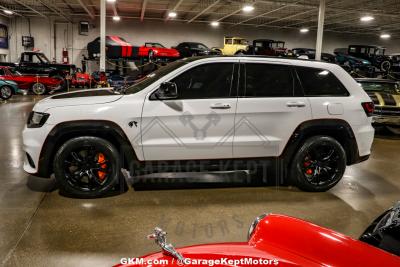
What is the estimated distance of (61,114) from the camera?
4.05 m

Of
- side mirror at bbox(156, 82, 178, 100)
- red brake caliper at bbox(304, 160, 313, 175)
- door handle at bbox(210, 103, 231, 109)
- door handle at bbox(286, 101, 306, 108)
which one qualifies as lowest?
red brake caliper at bbox(304, 160, 313, 175)

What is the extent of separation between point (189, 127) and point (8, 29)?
26.1m

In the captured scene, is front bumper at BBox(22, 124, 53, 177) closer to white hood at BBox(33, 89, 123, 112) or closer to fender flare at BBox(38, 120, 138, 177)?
fender flare at BBox(38, 120, 138, 177)

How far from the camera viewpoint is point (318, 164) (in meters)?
4.69

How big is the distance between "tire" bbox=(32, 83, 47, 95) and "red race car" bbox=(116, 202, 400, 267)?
687 inches

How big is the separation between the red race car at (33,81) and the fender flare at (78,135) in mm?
13854

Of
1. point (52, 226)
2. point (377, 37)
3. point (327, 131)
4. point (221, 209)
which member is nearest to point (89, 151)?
point (52, 226)

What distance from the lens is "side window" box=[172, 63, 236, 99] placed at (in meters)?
4.32

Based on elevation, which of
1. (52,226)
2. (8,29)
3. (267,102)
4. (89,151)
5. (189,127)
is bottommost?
(52,226)

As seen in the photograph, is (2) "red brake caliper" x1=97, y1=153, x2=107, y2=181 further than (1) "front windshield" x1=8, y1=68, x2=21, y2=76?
No

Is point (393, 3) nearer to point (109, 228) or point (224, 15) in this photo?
point (224, 15)

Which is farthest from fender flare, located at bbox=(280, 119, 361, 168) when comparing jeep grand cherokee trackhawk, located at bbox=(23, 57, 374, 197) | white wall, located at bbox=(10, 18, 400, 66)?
white wall, located at bbox=(10, 18, 400, 66)

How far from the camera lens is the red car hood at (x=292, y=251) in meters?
1.49

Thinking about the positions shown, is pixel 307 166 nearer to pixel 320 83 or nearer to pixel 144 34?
pixel 320 83
